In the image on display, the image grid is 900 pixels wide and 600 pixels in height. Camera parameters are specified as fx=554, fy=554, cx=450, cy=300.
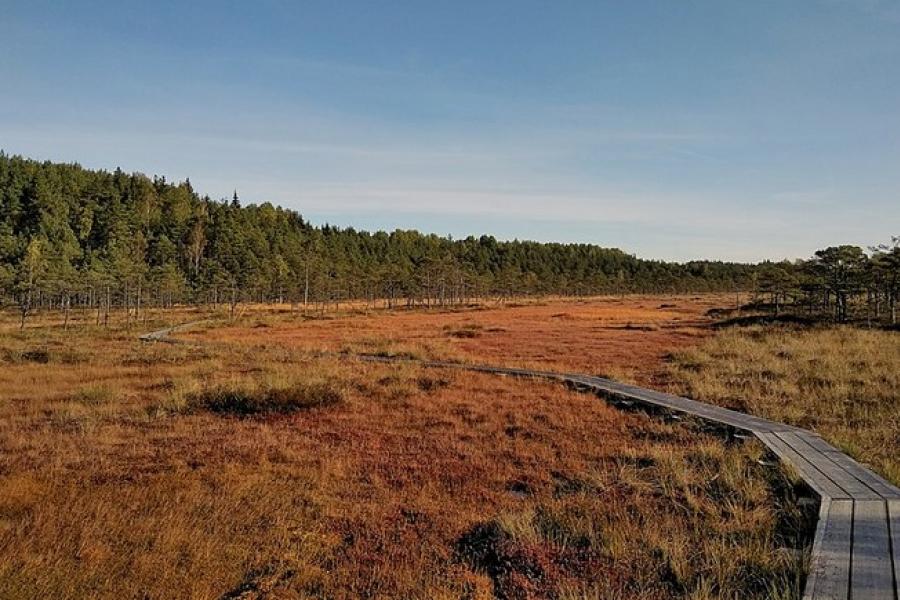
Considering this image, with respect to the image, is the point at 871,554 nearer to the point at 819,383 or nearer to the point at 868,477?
the point at 868,477

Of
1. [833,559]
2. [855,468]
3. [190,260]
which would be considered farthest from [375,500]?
[190,260]

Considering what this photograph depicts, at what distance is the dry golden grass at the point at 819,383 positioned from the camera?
10.9 meters

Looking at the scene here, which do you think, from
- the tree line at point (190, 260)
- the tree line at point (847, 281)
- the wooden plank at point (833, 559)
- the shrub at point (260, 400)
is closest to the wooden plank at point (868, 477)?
the wooden plank at point (833, 559)

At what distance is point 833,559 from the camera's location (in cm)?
538

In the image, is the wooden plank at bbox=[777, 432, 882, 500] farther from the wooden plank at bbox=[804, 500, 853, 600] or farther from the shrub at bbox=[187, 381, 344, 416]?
the shrub at bbox=[187, 381, 344, 416]

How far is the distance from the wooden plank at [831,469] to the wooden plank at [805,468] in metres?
0.07

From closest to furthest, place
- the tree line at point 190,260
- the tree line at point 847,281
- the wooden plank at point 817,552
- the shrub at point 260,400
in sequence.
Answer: the wooden plank at point 817,552 → the shrub at point 260,400 → the tree line at point 847,281 → the tree line at point 190,260

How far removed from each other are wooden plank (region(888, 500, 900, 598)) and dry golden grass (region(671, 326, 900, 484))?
1.31 metres

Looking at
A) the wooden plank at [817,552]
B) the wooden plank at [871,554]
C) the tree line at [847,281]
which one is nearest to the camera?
the wooden plank at [871,554]

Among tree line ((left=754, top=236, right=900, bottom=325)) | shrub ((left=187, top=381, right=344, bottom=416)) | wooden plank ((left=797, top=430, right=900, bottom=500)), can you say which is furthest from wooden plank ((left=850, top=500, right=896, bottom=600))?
tree line ((left=754, top=236, right=900, bottom=325))

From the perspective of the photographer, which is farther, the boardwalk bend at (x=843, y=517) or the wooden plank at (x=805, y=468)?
the wooden plank at (x=805, y=468)

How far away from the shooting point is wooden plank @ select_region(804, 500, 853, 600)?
15.8 ft

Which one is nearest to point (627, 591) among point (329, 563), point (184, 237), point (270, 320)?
point (329, 563)

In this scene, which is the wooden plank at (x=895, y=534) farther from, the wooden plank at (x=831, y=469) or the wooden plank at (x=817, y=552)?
the wooden plank at (x=817, y=552)
